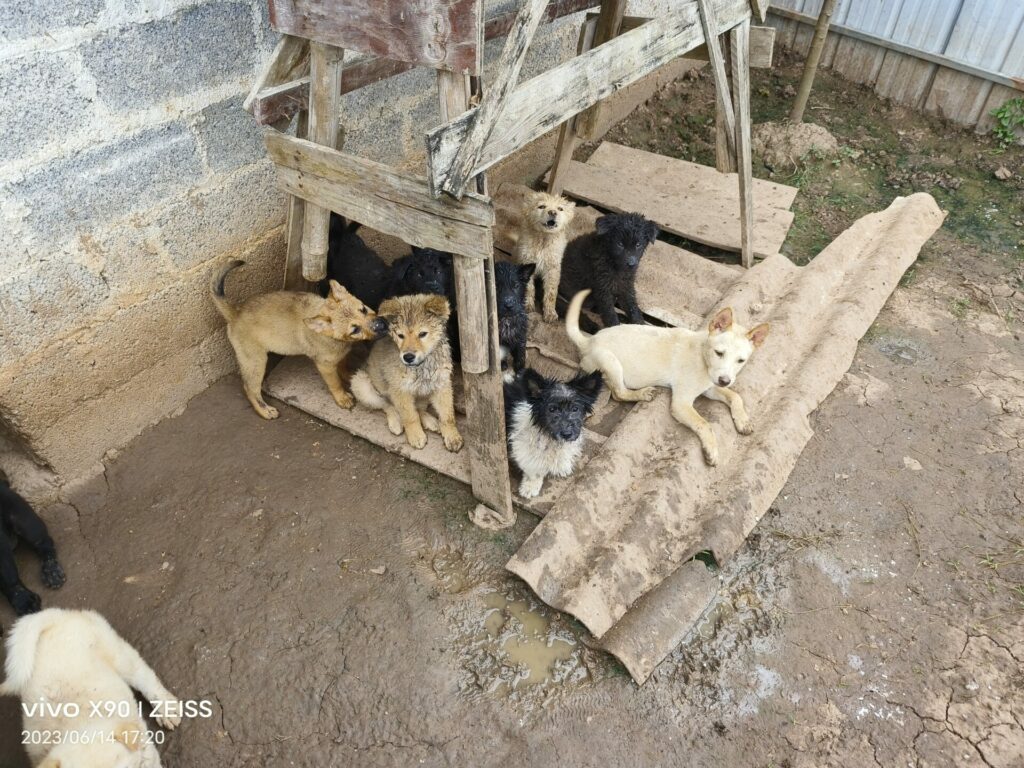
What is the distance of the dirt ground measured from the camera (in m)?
3.17

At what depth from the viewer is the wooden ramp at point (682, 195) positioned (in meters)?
6.14

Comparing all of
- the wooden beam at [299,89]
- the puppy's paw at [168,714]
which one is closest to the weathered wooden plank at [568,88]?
the wooden beam at [299,89]

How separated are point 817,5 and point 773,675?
8.29 meters

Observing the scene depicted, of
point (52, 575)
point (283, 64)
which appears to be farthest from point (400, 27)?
point (52, 575)

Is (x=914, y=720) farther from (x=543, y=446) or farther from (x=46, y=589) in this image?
(x=46, y=589)

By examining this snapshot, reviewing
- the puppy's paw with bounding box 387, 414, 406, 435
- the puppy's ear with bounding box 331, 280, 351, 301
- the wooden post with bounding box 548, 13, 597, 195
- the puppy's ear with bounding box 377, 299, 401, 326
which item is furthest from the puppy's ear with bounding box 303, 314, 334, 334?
the wooden post with bounding box 548, 13, 597, 195

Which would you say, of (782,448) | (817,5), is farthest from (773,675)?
(817,5)

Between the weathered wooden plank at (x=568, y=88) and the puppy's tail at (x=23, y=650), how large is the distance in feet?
8.46

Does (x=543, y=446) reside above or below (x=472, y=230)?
below

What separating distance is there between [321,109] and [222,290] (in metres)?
1.51

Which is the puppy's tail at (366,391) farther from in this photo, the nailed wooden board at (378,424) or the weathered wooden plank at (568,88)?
the weathered wooden plank at (568,88)

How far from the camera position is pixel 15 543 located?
369 centimetres

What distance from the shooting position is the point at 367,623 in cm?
353

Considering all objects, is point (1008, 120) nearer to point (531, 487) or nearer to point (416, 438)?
point (531, 487)
